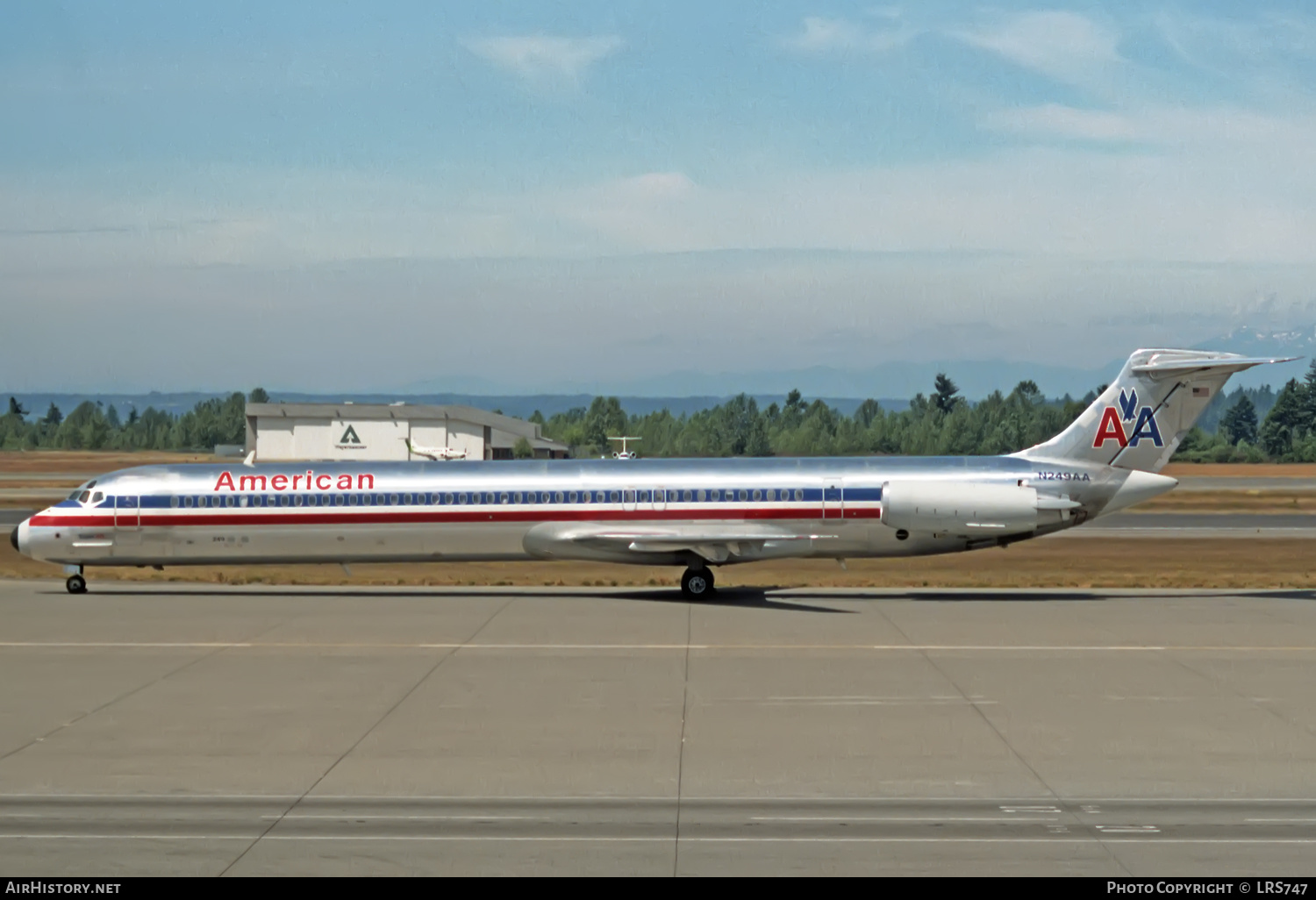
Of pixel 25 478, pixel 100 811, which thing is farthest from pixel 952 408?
pixel 100 811

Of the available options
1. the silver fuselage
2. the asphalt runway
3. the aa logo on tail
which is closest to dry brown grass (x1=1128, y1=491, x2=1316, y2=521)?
the aa logo on tail

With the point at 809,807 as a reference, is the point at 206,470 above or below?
above

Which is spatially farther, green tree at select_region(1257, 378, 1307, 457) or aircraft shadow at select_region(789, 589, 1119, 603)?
green tree at select_region(1257, 378, 1307, 457)

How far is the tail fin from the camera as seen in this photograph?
105ft

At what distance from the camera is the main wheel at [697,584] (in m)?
31.5

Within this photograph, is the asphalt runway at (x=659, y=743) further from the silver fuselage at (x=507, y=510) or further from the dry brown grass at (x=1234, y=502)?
the dry brown grass at (x=1234, y=502)

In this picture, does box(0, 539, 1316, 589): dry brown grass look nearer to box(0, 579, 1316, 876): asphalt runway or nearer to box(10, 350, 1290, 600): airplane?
box(10, 350, 1290, 600): airplane

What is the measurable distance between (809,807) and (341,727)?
21.6ft

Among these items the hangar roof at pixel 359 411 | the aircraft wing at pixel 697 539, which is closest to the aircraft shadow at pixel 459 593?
the aircraft wing at pixel 697 539

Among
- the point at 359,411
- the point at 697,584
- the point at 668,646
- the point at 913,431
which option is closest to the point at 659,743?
the point at 668,646

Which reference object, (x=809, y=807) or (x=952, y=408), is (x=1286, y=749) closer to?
(x=809, y=807)

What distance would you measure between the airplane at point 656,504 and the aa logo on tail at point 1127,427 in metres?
0.04

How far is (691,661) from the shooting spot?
2205cm

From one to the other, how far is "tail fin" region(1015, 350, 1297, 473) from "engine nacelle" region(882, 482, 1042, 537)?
1.78 m
